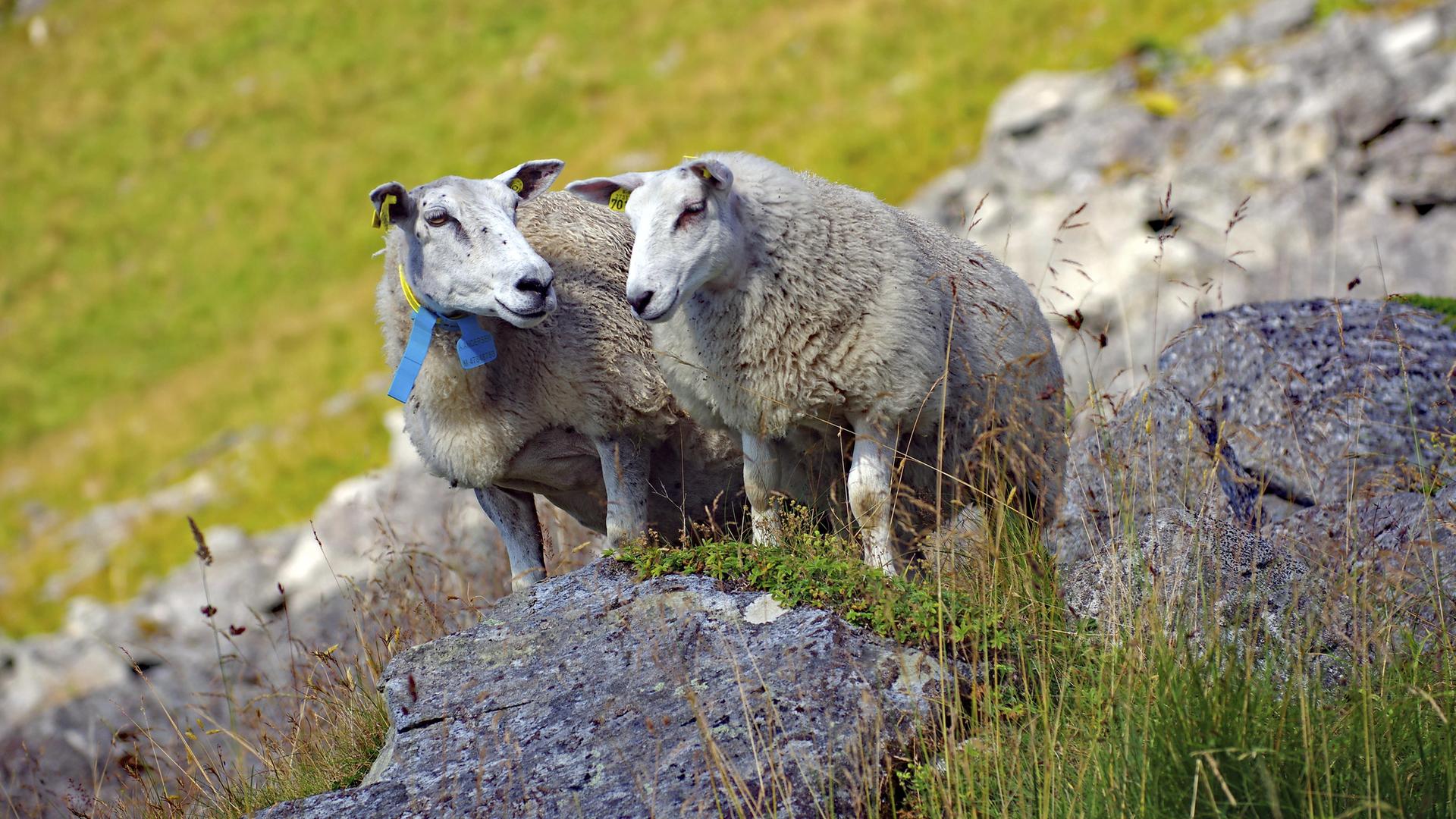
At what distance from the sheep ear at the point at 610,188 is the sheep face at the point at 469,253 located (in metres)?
0.37

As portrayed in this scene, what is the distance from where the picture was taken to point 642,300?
484 centimetres

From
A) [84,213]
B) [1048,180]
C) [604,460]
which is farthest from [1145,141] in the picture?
[84,213]

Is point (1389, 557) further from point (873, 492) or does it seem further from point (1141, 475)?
point (873, 492)

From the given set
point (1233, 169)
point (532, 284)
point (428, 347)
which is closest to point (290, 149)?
point (1233, 169)

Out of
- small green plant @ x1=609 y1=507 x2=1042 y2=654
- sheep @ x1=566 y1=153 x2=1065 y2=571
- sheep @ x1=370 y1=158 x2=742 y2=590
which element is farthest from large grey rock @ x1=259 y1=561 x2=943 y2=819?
sheep @ x1=370 y1=158 x2=742 y2=590

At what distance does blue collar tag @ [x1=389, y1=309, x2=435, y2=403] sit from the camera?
563cm

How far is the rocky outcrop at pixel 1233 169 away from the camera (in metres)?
12.6

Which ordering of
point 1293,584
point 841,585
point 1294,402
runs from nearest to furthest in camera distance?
point 1293,584
point 841,585
point 1294,402

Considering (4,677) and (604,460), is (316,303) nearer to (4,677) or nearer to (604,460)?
(4,677)

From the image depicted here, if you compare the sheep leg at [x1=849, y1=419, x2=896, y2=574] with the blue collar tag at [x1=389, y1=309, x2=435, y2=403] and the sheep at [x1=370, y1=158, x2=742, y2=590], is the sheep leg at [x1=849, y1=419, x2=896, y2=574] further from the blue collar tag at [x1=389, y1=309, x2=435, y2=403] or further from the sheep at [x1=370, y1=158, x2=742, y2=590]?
the blue collar tag at [x1=389, y1=309, x2=435, y2=403]

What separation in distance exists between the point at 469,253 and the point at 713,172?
1.23 meters

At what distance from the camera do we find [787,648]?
405 cm

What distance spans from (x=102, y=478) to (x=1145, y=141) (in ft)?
64.3

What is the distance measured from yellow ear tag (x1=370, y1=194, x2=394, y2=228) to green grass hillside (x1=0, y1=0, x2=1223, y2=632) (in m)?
12.9
